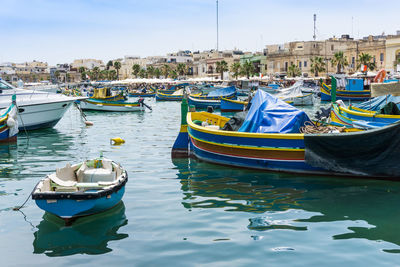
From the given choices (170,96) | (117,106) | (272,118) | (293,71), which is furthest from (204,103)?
(293,71)

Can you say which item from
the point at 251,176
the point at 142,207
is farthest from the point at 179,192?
the point at 251,176

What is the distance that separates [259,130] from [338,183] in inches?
123

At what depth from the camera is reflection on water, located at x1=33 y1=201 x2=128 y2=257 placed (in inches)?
348

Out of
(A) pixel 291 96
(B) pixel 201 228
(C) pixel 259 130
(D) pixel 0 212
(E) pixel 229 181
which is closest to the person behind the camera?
(B) pixel 201 228

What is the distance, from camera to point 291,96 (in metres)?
50.2

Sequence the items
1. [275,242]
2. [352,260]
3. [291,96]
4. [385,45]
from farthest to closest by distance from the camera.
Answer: [385,45], [291,96], [275,242], [352,260]

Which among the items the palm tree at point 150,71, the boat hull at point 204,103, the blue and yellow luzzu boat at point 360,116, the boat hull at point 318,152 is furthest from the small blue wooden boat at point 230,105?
the palm tree at point 150,71

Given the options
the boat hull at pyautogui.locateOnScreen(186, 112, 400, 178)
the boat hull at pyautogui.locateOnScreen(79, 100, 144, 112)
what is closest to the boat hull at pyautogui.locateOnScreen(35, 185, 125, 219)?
the boat hull at pyautogui.locateOnScreen(186, 112, 400, 178)

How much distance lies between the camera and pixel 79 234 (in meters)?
9.60

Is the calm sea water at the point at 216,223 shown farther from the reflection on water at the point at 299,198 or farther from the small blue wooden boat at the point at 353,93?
the small blue wooden boat at the point at 353,93

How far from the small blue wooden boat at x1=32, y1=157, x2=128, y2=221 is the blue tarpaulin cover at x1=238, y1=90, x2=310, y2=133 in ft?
17.4

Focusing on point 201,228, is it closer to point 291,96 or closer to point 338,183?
point 338,183

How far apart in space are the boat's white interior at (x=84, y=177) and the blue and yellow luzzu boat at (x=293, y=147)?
4837 millimetres

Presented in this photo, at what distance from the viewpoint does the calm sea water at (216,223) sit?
8.44 m
